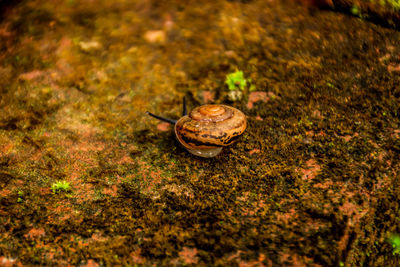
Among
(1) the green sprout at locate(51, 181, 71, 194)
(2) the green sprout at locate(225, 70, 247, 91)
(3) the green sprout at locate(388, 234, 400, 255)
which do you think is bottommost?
(1) the green sprout at locate(51, 181, 71, 194)

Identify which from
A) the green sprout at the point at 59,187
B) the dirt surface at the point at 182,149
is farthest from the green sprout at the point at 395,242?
the green sprout at the point at 59,187

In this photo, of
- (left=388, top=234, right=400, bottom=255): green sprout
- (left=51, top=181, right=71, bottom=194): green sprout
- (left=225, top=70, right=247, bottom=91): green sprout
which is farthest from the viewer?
(left=225, top=70, right=247, bottom=91): green sprout

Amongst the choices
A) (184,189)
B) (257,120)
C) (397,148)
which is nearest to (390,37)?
(397,148)

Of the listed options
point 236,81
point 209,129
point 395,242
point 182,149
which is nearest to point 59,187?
point 182,149

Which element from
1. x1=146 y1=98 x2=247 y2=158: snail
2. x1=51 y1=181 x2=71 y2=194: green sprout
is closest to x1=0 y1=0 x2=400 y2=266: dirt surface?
x1=51 y1=181 x2=71 y2=194: green sprout

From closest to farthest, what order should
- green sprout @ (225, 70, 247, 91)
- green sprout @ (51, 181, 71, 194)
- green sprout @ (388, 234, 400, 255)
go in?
green sprout @ (388, 234, 400, 255)
green sprout @ (51, 181, 71, 194)
green sprout @ (225, 70, 247, 91)

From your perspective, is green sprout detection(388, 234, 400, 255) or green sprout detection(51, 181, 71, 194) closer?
green sprout detection(388, 234, 400, 255)

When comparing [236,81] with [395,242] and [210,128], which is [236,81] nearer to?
[210,128]

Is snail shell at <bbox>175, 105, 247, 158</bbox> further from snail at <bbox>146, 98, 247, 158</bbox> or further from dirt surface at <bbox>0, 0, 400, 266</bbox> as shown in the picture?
dirt surface at <bbox>0, 0, 400, 266</bbox>
